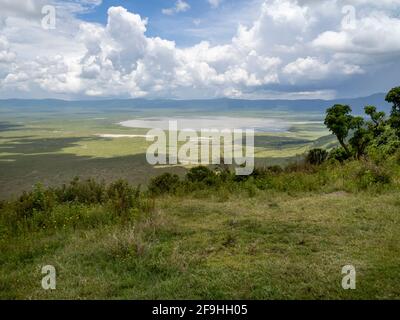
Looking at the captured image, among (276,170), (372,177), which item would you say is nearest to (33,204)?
(276,170)

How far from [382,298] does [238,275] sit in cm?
219

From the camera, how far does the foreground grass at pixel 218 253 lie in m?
5.91

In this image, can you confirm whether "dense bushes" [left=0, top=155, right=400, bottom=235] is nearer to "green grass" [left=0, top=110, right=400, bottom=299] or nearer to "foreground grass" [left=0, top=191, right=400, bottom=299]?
"green grass" [left=0, top=110, right=400, bottom=299]

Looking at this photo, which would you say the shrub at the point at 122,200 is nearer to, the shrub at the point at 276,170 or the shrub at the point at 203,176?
the shrub at the point at 203,176

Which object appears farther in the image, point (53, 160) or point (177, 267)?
point (53, 160)

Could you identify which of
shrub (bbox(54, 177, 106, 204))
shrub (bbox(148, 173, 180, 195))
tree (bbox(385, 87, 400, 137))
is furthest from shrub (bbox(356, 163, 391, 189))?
tree (bbox(385, 87, 400, 137))

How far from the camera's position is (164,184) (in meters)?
16.7

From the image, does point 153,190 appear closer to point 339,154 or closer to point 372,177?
point 372,177

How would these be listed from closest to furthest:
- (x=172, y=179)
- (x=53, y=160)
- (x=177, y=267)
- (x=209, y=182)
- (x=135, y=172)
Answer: (x=177, y=267) → (x=209, y=182) → (x=172, y=179) → (x=135, y=172) → (x=53, y=160)

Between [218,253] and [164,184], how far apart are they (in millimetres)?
9497
